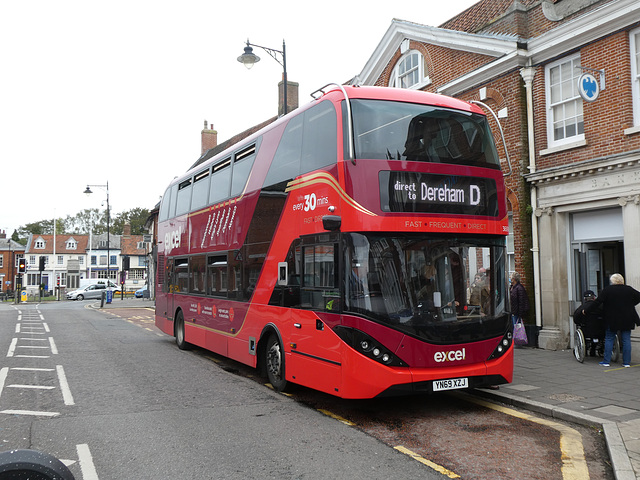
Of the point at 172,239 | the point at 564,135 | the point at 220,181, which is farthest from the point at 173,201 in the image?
the point at 564,135

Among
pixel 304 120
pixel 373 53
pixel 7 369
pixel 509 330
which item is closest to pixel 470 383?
pixel 509 330

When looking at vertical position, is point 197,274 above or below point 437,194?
below

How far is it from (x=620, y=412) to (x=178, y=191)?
429 inches

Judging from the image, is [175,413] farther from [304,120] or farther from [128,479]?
[304,120]

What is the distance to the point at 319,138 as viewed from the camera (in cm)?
750

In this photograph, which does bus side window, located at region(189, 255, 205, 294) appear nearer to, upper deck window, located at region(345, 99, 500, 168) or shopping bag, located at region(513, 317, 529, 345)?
upper deck window, located at region(345, 99, 500, 168)

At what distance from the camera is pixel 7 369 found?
10.5 m

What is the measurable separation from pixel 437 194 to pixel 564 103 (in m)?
7.19

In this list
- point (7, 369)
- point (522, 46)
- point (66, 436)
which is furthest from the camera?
point (522, 46)

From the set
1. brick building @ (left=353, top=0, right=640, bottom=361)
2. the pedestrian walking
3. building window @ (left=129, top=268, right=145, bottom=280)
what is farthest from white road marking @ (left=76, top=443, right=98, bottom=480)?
building window @ (left=129, top=268, right=145, bottom=280)

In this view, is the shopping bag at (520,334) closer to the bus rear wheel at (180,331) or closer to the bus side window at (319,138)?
the bus side window at (319,138)

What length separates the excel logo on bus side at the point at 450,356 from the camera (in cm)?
668

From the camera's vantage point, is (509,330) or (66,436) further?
(509,330)

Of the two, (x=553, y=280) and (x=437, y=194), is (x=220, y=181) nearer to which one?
(x=437, y=194)
